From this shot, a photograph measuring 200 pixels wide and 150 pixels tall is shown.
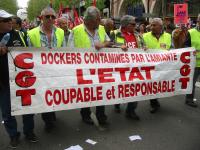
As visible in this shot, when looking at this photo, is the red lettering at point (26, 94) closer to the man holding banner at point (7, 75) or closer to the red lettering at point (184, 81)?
the man holding banner at point (7, 75)

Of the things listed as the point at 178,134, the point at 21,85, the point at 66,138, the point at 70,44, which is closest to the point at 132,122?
the point at 178,134

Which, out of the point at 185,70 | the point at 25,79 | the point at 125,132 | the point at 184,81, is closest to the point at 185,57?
the point at 185,70

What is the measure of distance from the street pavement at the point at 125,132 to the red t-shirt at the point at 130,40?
52.8 inches

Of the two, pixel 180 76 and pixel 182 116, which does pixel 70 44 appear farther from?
pixel 182 116

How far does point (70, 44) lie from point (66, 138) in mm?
1486

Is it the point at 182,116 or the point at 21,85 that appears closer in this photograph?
the point at 21,85

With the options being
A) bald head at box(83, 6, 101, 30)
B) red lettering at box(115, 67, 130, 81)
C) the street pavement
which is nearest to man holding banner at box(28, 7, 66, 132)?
bald head at box(83, 6, 101, 30)

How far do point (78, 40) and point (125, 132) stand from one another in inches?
65.4

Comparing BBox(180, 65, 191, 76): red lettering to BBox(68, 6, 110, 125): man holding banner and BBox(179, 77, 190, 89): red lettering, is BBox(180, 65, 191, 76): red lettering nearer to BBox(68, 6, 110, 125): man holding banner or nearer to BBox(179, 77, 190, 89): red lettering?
BBox(179, 77, 190, 89): red lettering

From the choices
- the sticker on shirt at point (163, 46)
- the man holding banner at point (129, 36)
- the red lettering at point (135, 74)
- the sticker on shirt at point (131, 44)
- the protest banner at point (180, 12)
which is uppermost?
the protest banner at point (180, 12)

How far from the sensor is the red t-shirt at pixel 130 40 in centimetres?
605

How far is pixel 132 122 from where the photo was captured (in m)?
6.12

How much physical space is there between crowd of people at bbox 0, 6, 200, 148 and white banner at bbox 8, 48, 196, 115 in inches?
6.0

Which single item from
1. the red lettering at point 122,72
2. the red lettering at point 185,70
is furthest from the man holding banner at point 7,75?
the red lettering at point 185,70
